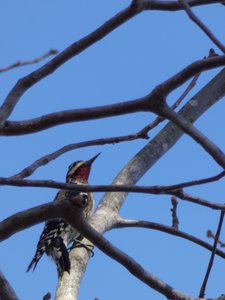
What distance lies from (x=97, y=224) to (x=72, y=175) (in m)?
4.62

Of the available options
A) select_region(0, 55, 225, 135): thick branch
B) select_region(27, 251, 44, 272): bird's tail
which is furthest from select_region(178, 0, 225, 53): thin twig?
select_region(27, 251, 44, 272): bird's tail

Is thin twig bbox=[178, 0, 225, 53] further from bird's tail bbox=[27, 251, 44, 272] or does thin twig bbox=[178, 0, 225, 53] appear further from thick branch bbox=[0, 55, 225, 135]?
bird's tail bbox=[27, 251, 44, 272]

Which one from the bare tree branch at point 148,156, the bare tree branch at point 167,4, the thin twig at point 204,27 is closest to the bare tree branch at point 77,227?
the thin twig at point 204,27

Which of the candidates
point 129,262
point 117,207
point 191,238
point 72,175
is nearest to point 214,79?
point 117,207

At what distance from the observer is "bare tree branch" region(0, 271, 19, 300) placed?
2584mm

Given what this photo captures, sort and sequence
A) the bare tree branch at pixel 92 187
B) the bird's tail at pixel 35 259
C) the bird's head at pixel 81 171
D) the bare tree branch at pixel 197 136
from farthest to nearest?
the bird's head at pixel 81 171
the bird's tail at pixel 35 259
the bare tree branch at pixel 197 136
the bare tree branch at pixel 92 187

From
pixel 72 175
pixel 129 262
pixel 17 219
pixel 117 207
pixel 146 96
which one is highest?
pixel 72 175

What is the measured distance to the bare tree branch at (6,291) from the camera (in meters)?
2.58

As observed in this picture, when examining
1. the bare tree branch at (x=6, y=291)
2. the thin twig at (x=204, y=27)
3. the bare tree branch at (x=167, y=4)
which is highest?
the bare tree branch at (x=167, y=4)

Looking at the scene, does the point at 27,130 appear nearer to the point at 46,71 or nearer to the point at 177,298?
the point at 46,71

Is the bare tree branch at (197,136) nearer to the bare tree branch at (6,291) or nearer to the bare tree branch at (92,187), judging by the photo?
the bare tree branch at (92,187)

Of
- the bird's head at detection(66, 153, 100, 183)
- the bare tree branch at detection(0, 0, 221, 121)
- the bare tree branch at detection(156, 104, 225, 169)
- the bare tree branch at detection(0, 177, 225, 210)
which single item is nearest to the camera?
the bare tree branch at detection(0, 177, 225, 210)

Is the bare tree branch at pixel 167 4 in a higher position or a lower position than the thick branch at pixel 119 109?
higher

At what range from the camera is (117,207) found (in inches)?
200
